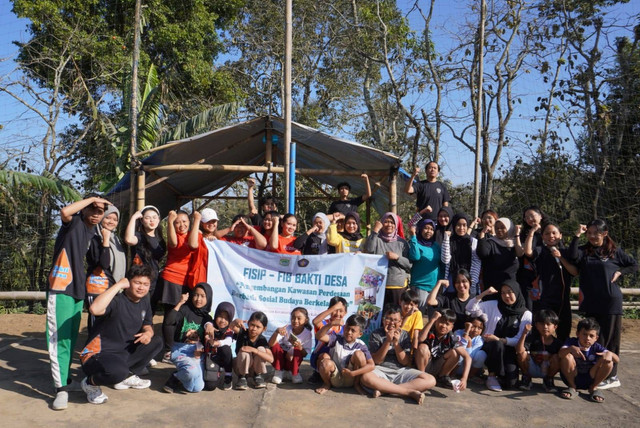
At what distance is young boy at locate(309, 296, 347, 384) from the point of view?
5.19m

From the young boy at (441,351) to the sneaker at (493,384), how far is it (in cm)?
23

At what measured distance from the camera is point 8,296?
897 centimetres

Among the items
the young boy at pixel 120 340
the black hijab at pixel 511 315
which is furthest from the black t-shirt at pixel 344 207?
the young boy at pixel 120 340

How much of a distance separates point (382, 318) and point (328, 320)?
0.57 meters

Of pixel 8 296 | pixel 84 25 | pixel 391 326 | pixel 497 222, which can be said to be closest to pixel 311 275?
pixel 391 326

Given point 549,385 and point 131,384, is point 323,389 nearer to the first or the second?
point 131,384

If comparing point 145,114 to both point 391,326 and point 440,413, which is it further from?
point 440,413

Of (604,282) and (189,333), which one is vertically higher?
(604,282)

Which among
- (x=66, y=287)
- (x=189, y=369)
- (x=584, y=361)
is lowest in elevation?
(x=189, y=369)

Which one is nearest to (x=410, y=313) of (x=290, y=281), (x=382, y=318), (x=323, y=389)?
(x=382, y=318)

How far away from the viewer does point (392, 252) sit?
19.7 ft

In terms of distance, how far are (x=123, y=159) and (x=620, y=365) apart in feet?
31.1

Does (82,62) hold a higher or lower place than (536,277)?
higher

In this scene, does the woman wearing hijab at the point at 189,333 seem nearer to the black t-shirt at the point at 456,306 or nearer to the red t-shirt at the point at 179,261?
the red t-shirt at the point at 179,261
